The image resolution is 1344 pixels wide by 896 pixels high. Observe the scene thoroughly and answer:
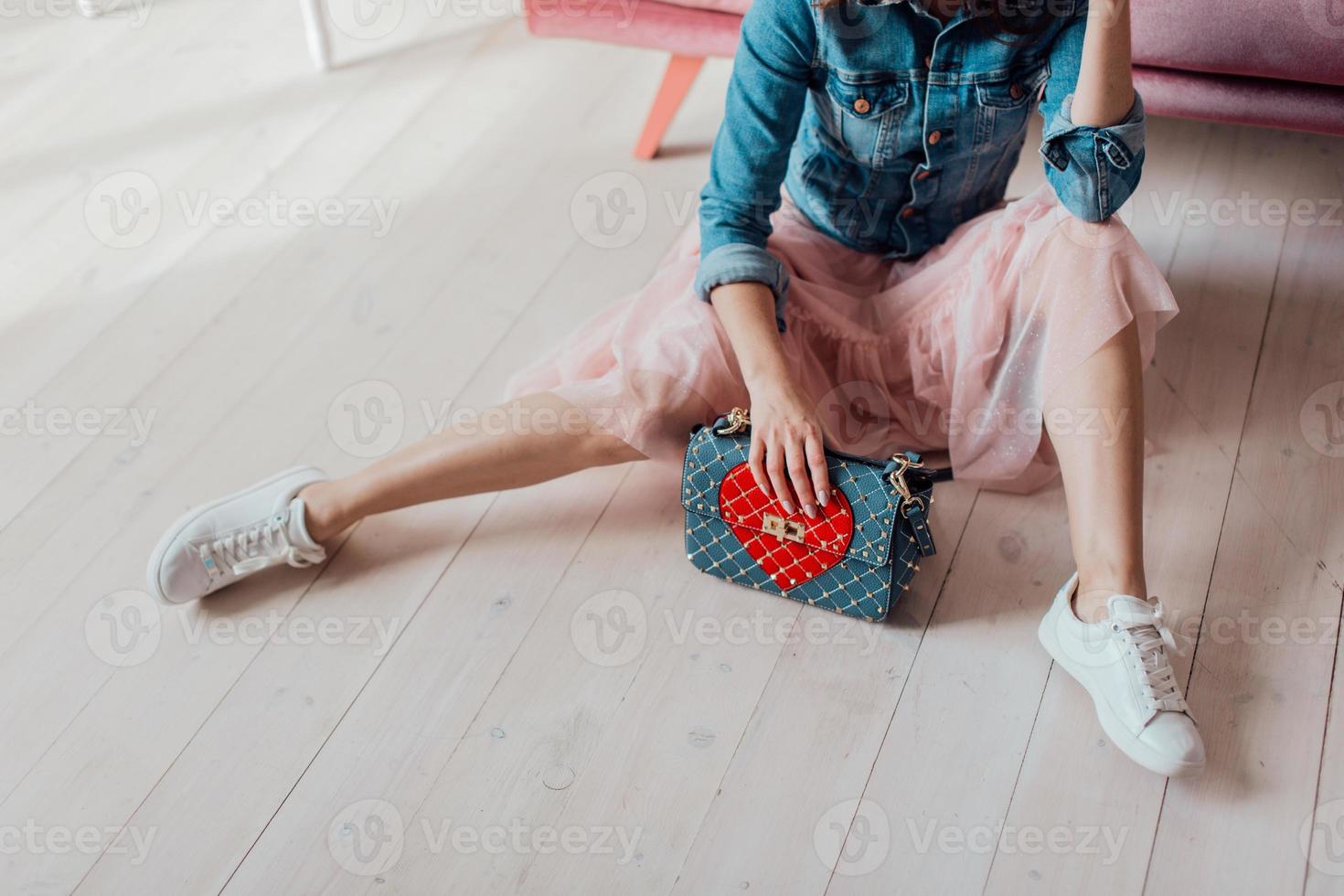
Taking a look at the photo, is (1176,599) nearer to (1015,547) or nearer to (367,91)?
(1015,547)

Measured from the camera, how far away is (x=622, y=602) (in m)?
1.38

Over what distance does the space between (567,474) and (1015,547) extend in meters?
0.54

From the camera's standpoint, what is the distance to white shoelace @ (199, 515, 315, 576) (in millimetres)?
1380

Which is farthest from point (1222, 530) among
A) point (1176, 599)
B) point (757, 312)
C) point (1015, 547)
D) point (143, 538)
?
point (143, 538)
